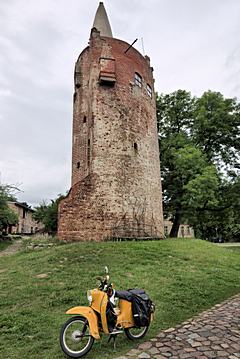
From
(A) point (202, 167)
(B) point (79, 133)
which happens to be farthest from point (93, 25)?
(A) point (202, 167)

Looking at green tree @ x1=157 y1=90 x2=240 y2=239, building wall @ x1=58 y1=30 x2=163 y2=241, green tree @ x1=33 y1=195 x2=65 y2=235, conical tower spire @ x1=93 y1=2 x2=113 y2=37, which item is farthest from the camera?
green tree @ x1=33 y1=195 x2=65 y2=235

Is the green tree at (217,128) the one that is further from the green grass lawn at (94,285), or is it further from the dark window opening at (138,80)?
the green grass lawn at (94,285)

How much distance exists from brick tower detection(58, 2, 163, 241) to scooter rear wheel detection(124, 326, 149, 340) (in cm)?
970

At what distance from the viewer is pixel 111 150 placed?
1591 centimetres

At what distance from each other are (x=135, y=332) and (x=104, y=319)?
89 cm

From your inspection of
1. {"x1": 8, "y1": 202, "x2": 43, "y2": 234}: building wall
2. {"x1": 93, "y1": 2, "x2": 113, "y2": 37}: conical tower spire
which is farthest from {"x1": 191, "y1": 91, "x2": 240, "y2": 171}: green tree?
{"x1": 8, "y1": 202, "x2": 43, "y2": 234}: building wall

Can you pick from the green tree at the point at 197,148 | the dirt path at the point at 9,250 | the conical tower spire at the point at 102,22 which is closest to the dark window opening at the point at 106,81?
the conical tower spire at the point at 102,22

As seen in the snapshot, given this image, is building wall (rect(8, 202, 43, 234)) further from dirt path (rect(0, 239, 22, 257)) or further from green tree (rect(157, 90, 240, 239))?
green tree (rect(157, 90, 240, 239))

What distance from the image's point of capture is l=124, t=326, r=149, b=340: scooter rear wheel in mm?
4605

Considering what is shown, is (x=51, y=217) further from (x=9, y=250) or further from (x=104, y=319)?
(x=104, y=319)

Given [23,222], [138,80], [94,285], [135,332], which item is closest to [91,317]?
A: [135,332]

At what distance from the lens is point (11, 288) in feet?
24.0

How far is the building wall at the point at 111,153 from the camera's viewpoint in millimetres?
14664

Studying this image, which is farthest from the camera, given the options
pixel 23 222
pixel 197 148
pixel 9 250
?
pixel 23 222
